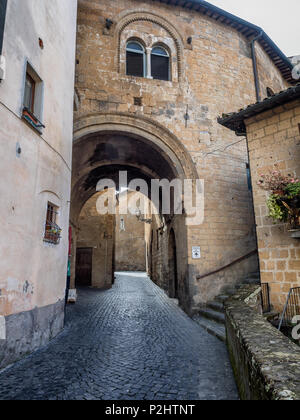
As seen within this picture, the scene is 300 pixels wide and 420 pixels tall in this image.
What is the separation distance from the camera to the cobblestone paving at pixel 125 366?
3326mm

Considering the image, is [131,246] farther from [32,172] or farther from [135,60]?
[32,172]

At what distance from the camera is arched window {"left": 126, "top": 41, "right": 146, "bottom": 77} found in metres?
9.81

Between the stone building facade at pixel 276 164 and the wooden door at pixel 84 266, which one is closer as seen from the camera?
the stone building facade at pixel 276 164

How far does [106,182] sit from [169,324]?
26.8ft

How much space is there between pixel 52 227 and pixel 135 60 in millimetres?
6868

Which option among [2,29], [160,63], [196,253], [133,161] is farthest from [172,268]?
[2,29]

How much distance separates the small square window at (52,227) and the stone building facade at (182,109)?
2.99m

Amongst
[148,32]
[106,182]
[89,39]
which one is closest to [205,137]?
[148,32]

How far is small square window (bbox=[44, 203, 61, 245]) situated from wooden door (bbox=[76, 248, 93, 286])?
1179cm

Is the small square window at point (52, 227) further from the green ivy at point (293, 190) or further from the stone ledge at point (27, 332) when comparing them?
the green ivy at point (293, 190)

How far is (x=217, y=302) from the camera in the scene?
800cm

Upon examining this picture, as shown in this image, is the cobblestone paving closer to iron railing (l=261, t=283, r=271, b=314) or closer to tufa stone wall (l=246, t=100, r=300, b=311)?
iron railing (l=261, t=283, r=271, b=314)

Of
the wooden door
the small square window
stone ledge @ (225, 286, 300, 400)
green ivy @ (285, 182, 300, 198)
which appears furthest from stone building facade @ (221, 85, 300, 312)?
the wooden door

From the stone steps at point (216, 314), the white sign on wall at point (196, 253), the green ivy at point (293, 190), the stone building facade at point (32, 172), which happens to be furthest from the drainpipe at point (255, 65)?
the stone building facade at point (32, 172)
